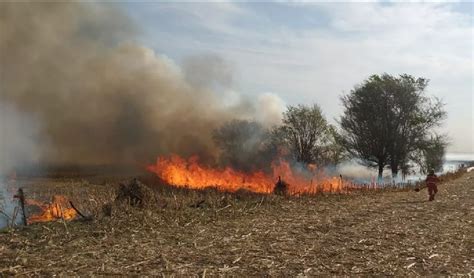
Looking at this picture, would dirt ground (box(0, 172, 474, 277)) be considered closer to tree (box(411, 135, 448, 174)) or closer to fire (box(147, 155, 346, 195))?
fire (box(147, 155, 346, 195))

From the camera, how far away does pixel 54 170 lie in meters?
38.9

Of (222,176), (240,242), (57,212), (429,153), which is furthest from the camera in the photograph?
(429,153)

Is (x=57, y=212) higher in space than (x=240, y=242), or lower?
higher

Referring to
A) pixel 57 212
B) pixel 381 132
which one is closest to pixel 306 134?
pixel 381 132

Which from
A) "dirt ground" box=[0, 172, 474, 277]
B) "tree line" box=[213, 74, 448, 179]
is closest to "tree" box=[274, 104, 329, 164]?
"tree line" box=[213, 74, 448, 179]

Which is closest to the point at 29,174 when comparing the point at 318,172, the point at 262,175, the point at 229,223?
the point at 262,175

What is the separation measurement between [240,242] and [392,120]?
36.6 meters

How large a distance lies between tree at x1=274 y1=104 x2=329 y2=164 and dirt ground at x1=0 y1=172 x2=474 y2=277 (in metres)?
31.5

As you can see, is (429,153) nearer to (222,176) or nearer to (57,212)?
(222,176)

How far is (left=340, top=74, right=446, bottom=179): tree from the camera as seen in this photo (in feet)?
145

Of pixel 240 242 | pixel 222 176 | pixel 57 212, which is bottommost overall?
pixel 240 242

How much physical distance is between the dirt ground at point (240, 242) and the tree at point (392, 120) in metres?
27.6

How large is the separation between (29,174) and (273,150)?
888 inches

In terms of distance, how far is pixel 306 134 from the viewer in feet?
164
